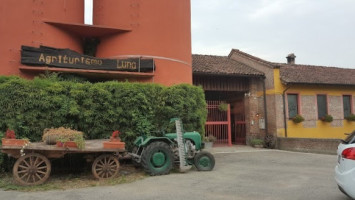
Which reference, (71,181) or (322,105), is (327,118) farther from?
(71,181)

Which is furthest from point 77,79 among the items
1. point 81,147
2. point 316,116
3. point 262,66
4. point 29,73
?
point 316,116

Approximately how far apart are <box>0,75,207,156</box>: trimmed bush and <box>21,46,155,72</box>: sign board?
834mm

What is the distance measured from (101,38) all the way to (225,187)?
7952 millimetres

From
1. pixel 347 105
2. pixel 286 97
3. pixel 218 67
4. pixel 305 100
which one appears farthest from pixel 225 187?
pixel 347 105

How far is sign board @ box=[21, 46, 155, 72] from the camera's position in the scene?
966cm

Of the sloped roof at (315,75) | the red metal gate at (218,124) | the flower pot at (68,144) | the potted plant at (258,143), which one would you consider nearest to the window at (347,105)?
the sloped roof at (315,75)

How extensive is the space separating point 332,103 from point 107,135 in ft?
48.5

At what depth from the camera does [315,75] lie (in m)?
18.4

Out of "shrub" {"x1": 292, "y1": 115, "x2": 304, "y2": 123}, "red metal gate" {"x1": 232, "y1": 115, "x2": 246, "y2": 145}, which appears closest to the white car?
"shrub" {"x1": 292, "y1": 115, "x2": 304, "y2": 123}

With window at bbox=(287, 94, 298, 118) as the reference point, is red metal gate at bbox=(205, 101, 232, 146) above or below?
below

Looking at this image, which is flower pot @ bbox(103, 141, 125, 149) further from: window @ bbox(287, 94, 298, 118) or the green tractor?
window @ bbox(287, 94, 298, 118)

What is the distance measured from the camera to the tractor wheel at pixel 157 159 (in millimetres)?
7844

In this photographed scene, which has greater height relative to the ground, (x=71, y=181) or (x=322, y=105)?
(x=322, y=105)

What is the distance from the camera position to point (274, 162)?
10680mm
